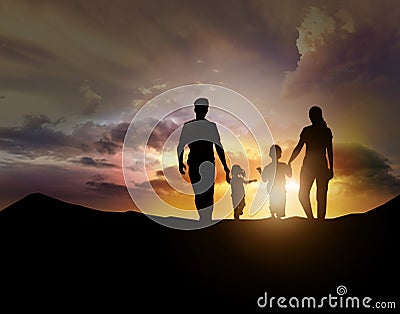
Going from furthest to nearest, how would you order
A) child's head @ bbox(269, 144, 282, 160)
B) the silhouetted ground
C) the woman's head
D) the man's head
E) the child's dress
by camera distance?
the child's dress → child's head @ bbox(269, 144, 282, 160) → the woman's head → the man's head → the silhouetted ground

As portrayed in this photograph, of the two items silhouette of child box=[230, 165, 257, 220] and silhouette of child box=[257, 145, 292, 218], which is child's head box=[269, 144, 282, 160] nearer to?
silhouette of child box=[257, 145, 292, 218]

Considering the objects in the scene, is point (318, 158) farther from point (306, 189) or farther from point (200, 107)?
point (200, 107)

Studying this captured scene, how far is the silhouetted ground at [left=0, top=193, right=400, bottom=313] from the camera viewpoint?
10.5m

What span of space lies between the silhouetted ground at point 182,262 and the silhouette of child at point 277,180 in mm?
1118

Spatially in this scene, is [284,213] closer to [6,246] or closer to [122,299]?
[122,299]

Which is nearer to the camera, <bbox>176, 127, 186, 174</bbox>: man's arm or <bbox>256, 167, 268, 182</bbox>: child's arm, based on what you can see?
<bbox>176, 127, 186, 174</bbox>: man's arm

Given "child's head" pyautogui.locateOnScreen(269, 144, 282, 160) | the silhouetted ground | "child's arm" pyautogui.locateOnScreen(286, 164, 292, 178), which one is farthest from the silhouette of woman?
"child's head" pyautogui.locateOnScreen(269, 144, 282, 160)

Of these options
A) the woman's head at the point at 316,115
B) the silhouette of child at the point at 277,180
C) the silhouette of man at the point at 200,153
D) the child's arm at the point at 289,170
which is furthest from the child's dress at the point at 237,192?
the woman's head at the point at 316,115

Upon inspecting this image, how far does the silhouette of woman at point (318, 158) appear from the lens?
14.5 m

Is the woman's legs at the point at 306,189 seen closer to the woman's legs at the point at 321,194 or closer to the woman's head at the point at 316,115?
the woman's legs at the point at 321,194

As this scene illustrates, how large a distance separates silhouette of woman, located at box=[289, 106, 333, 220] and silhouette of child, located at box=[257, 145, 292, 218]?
1.72 metres

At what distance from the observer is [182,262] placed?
12.1 m

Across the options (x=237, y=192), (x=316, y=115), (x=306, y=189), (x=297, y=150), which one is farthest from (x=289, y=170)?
(x=316, y=115)

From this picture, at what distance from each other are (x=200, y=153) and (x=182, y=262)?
3.51 meters
